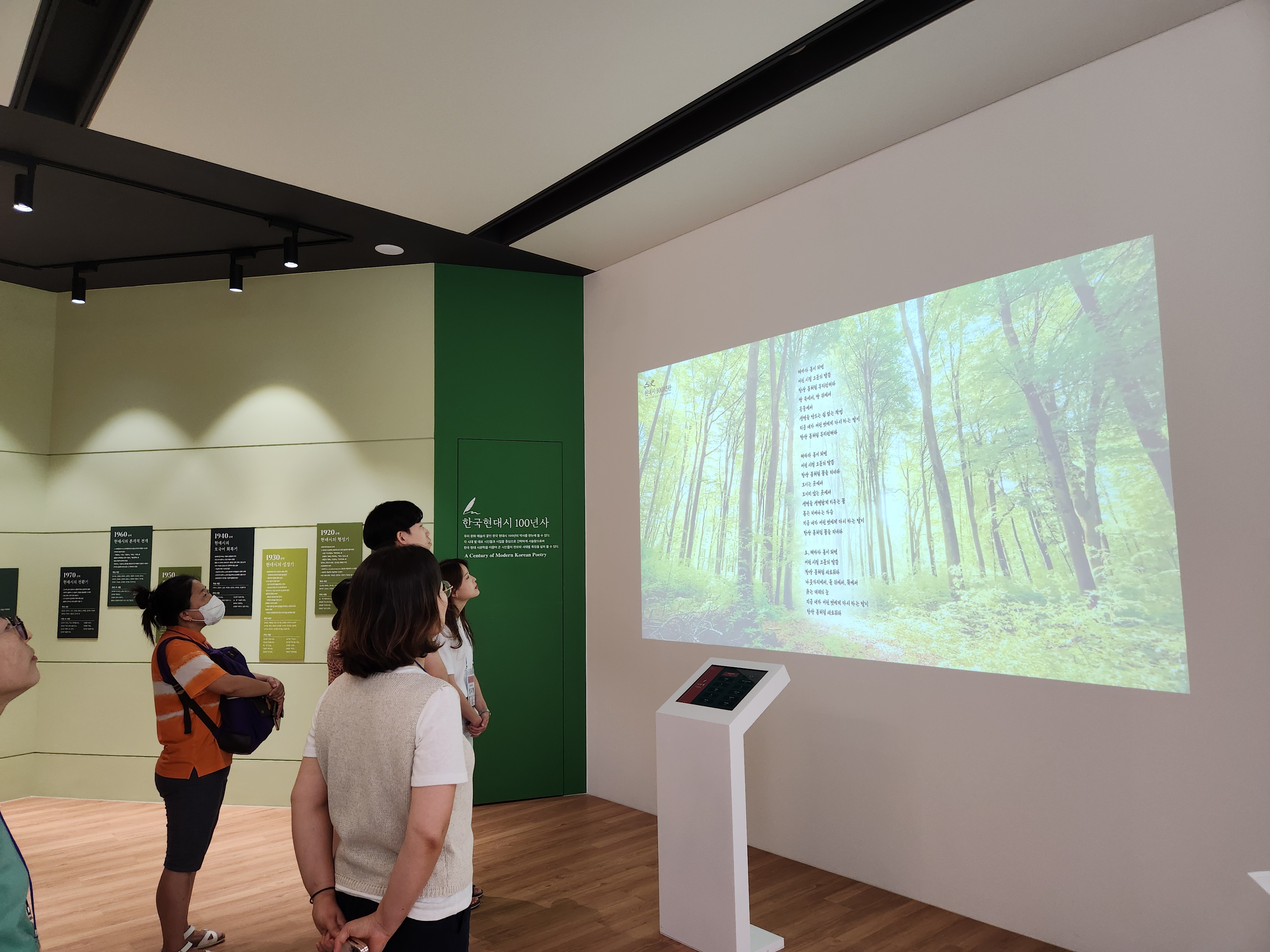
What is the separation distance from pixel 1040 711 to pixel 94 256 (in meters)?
5.82

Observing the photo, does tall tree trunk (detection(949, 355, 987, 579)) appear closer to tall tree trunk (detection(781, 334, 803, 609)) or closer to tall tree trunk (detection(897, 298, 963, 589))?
tall tree trunk (detection(897, 298, 963, 589))

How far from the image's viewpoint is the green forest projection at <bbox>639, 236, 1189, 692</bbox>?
2770 millimetres

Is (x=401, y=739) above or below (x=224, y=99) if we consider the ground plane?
below

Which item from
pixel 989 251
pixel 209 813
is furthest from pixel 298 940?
pixel 989 251

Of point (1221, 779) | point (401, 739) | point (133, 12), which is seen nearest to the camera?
point (401, 739)

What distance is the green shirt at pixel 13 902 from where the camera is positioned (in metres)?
1.22

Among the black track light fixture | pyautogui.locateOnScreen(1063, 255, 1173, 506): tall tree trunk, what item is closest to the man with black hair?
pyautogui.locateOnScreen(1063, 255, 1173, 506): tall tree trunk

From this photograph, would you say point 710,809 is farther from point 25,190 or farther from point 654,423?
point 25,190

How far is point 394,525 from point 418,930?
1391 mm

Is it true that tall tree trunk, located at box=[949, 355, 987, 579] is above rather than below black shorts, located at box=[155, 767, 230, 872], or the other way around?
above

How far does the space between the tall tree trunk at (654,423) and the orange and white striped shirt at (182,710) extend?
265 cm

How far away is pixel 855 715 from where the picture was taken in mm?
3564

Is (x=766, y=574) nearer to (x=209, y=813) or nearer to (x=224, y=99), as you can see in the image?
(x=209, y=813)

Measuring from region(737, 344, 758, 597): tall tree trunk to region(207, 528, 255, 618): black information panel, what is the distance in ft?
10.4
